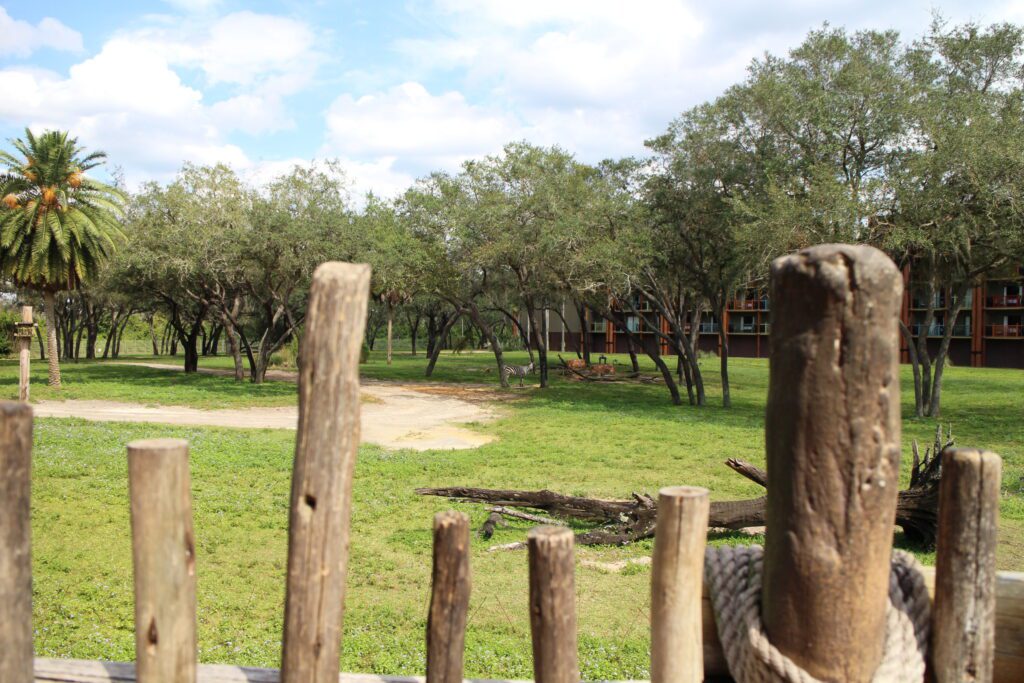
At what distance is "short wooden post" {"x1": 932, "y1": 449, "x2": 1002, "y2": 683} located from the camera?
2859mm

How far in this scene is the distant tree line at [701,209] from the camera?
63.9ft

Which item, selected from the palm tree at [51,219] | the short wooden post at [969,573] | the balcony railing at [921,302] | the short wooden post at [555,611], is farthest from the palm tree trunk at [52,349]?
the balcony railing at [921,302]

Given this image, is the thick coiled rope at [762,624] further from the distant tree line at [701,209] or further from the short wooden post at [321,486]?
the distant tree line at [701,209]

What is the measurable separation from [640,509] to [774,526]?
6697 mm

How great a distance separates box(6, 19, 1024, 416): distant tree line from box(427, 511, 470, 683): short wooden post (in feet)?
59.5

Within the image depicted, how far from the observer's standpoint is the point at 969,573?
2.87m

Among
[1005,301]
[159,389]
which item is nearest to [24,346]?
[159,389]

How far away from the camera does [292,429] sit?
18.7 metres

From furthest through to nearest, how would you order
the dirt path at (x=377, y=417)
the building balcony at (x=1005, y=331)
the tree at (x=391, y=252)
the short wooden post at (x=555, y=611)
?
the building balcony at (x=1005, y=331) < the tree at (x=391, y=252) < the dirt path at (x=377, y=417) < the short wooden post at (x=555, y=611)

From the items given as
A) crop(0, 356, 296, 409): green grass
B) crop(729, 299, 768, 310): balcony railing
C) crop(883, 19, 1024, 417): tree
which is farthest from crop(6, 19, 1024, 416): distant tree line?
crop(729, 299, 768, 310): balcony railing

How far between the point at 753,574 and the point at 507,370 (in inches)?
1248

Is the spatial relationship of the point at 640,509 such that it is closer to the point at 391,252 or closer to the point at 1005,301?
the point at 391,252

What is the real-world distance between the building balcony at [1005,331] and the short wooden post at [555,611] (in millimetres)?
60810

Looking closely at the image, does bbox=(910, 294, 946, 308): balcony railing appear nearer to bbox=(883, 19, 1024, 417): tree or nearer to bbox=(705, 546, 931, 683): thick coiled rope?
bbox=(883, 19, 1024, 417): tree
